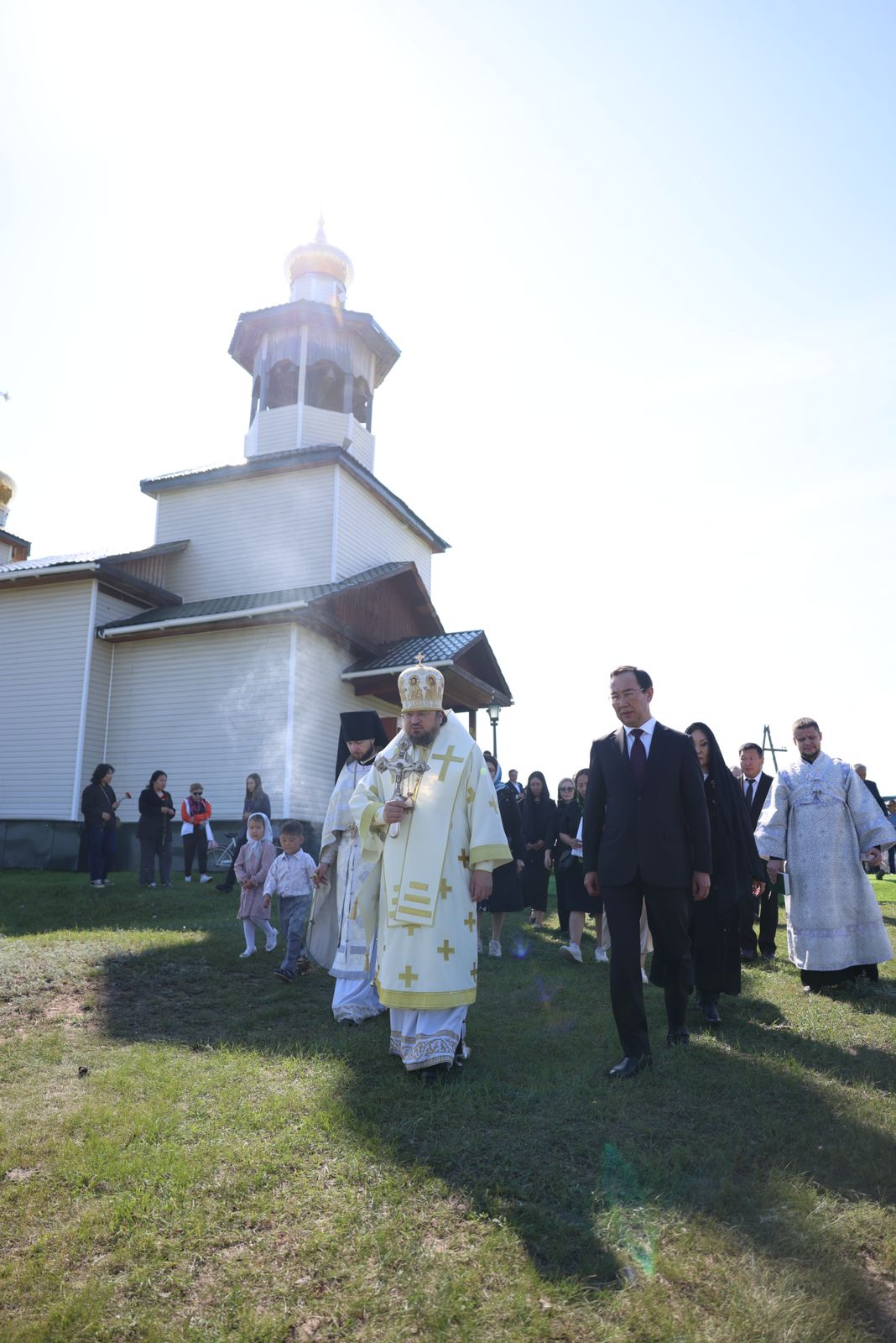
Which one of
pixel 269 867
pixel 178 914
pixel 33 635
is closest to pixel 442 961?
pixel 269 867

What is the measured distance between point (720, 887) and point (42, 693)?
1548cm

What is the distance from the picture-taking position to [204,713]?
1814 cm

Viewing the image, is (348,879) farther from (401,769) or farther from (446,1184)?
(446,1184)

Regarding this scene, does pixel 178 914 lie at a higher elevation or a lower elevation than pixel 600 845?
lower

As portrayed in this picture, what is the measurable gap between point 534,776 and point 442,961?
6242 millimetres

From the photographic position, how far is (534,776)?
448 inches

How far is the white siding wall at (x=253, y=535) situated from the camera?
20875mm

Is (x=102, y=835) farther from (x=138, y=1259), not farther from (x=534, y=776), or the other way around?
(x=138, y=1259)

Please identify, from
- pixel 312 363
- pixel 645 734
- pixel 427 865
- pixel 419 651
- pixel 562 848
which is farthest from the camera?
pixel 312 363

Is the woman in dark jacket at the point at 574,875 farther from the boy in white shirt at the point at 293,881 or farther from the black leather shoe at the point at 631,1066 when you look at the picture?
the black leather shoe at the point at 631,1066

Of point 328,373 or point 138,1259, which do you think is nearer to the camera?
point 138,1259

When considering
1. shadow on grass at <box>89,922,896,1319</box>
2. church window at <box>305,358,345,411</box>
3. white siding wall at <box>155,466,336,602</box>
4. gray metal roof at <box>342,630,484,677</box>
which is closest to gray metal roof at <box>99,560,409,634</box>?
white siding wall at <box>155,466,336,602</box>

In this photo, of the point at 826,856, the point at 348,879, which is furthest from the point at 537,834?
the point at 348,879

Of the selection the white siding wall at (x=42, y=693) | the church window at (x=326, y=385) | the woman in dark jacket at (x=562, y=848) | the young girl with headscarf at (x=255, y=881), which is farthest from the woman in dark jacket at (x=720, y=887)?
the church window at (x=326, y=385)
